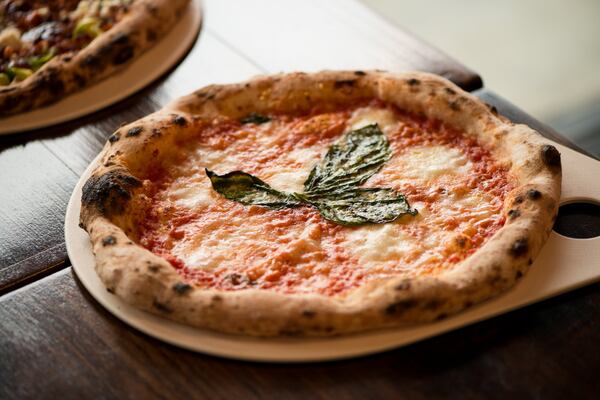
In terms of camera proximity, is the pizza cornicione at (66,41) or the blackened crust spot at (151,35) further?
the blackened crust spot at (151,35)

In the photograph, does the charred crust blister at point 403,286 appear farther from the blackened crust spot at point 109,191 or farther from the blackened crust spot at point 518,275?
the blackened crust spot at point 109,191

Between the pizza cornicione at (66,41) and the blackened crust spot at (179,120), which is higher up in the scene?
the blackened crust spot at (179,120)

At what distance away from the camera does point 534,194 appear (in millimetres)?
3047

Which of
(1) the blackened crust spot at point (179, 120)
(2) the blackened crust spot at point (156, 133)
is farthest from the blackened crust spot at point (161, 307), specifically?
(1) the blackened crust spot at point (179, 120)

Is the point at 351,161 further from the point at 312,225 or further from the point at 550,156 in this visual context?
the point at 550,156

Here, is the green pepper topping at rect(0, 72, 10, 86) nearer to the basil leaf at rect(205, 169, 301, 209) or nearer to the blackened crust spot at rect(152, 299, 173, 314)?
the basil leaf at rect(205, 169, 301, 209)

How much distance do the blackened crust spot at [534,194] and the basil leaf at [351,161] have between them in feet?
2.13

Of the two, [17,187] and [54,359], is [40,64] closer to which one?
[17,187]

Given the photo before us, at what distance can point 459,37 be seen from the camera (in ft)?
27.7

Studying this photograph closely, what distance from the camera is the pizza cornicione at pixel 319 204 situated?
2.73 metres

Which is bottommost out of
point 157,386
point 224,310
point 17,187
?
point 17,187

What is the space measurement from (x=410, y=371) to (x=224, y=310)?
2.01ft

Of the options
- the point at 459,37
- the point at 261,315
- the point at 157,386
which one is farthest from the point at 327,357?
the point at 459,37

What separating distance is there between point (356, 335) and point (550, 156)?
1.11 metres
